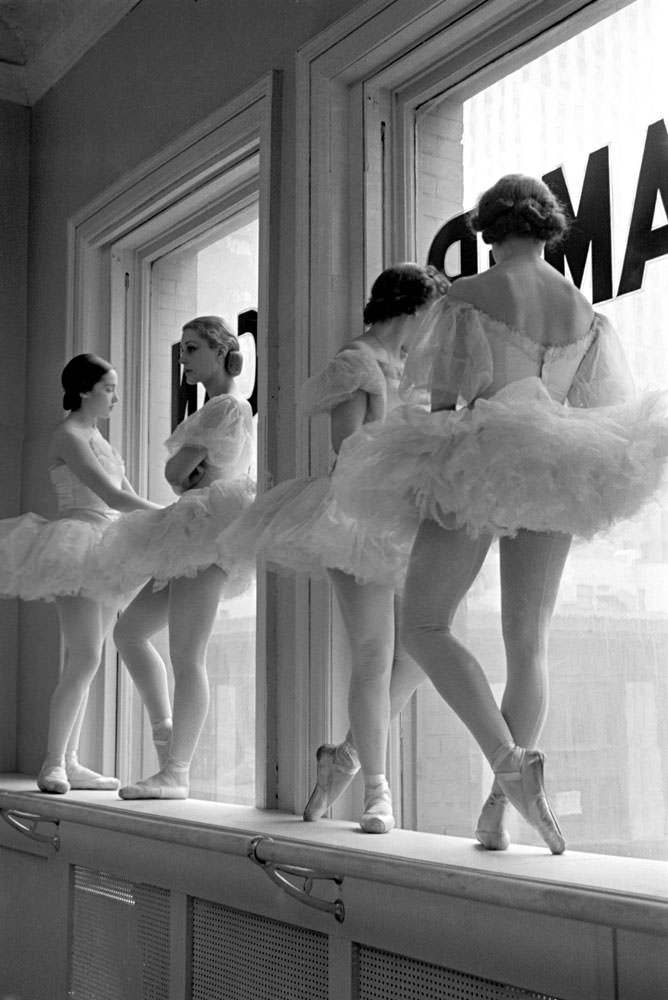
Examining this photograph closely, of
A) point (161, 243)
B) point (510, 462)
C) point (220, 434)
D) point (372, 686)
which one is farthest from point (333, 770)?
point (161, 243)

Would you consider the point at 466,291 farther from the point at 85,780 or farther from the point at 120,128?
the point at 120,128

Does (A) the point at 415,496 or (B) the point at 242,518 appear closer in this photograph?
(A) the point at 415,496

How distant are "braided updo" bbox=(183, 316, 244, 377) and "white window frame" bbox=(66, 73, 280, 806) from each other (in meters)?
0.09

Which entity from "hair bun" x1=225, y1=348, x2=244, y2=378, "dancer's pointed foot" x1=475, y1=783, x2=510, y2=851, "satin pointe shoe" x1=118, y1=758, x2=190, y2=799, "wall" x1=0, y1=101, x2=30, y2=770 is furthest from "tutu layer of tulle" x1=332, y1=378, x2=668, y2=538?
"wall" x1=0, y1=101, x2=30, y2=770

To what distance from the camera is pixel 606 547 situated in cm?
276

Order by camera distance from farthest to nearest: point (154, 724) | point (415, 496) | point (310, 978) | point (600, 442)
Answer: point (154, 724)
point (310, 978)
point (415, 496)
point (600, 442)

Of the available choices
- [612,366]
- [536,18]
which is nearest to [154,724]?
[612,366]

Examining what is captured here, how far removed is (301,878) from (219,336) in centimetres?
176

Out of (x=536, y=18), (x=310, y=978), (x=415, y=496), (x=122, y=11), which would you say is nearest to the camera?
(x=415, y=496)

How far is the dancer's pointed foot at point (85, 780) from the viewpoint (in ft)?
13.3

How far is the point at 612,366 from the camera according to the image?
8.19ft

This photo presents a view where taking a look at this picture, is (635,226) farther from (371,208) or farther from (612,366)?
(371,208)

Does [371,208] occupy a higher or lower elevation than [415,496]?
higher

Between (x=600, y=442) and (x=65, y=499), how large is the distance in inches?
92.5
